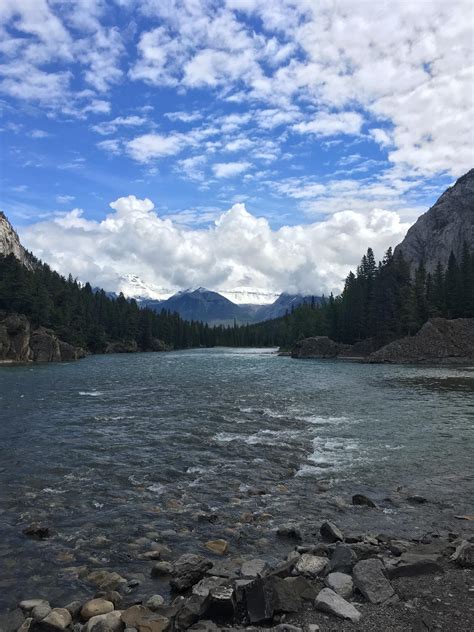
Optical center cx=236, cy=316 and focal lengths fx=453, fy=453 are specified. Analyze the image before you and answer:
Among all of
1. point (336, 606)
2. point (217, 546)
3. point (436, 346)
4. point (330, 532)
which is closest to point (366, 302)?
point (436, 346)

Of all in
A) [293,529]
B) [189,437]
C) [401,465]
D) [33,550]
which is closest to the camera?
[33,550]

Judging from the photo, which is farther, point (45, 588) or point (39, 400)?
point (39, 400)

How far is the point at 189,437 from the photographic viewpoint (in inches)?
1138

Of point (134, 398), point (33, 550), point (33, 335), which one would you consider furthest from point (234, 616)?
point (33, 335)

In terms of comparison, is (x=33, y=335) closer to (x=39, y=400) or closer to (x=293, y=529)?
(x=39, y=400)

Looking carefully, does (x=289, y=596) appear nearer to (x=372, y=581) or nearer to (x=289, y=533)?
(x=372, y=581)

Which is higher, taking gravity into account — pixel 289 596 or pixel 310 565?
pixel 289 596

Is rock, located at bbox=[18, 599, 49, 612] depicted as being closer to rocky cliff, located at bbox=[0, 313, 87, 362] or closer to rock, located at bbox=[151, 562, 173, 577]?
rock, located at bbox=[151, 562, 173, 577]

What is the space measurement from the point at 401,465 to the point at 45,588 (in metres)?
17.6

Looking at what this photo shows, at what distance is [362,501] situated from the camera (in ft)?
58.4

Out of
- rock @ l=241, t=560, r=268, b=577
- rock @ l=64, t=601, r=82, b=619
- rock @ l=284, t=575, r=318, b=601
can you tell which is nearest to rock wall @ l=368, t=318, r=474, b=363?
rock @ l=241, t=560, r=268, b=577

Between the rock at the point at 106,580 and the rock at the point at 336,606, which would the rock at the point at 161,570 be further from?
the rock at the point at 336,606

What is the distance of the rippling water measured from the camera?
14.1 m

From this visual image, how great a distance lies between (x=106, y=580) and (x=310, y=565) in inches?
212
